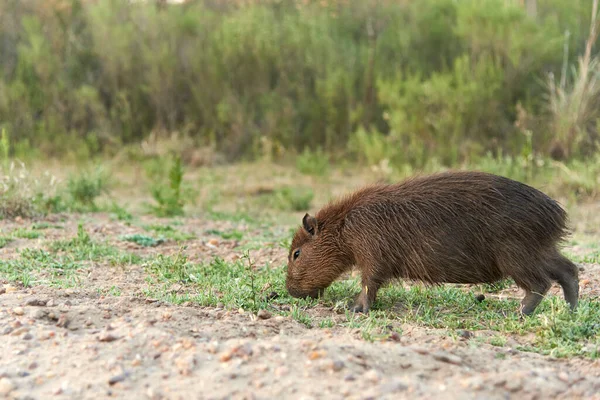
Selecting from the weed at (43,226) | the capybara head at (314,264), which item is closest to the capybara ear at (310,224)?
the capybara head at (314,264)

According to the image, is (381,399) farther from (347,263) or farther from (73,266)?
(73,266)

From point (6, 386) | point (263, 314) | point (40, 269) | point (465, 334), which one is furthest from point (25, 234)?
point (465, 334)

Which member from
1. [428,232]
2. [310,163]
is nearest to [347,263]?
[428,232]

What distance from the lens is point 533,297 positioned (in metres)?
4.79

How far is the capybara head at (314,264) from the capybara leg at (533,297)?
48.3 inches

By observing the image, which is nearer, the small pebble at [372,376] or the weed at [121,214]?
the small pebble at [372,376]

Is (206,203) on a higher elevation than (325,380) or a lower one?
lower

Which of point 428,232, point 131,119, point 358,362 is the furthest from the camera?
point 131,119

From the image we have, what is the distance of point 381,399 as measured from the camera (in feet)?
10.6

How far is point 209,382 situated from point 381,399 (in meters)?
0.77

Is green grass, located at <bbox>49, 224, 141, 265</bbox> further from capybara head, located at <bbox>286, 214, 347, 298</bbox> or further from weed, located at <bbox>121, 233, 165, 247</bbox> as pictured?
capybara head, located at <bbox>286, 214, 347, 298</bbox>

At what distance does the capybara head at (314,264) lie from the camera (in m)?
5.23

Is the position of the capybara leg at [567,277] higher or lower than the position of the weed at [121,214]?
higher

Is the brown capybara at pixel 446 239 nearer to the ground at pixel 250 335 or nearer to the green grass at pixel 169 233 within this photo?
the ground at pixel 250 335
